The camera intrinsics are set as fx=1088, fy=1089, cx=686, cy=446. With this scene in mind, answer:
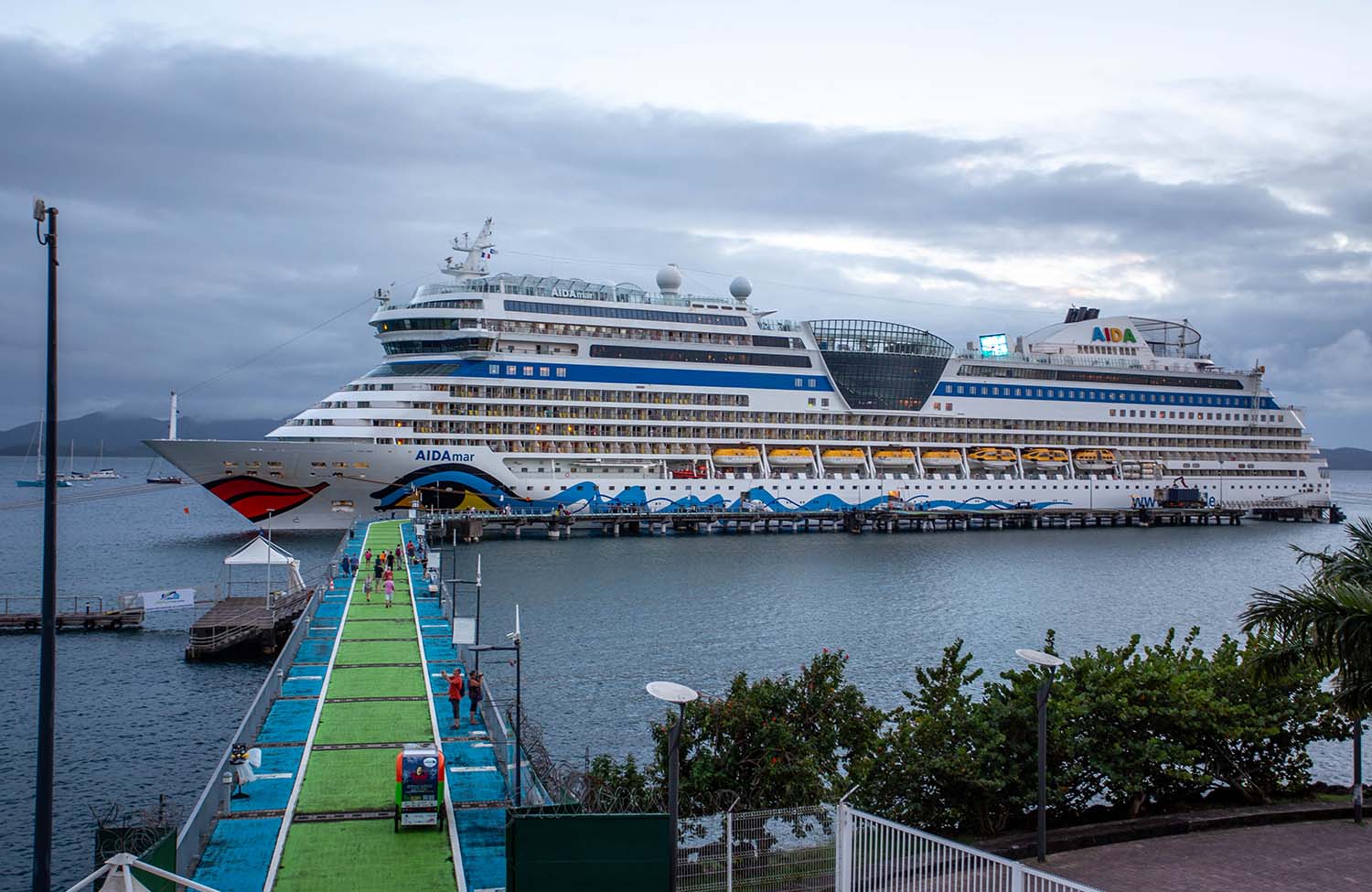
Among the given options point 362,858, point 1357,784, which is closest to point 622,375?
point 362,858

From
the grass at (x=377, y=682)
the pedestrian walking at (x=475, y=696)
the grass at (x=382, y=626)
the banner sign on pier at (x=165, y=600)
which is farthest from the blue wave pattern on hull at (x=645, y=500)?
the pedestrian walking at (x=475, y=696)

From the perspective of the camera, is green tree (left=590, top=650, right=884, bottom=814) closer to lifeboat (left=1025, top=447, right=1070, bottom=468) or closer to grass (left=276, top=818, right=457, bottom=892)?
grass (left=276, top=818, right=457, bottom=892)

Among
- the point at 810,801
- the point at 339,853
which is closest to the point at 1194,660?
the point at 810,801

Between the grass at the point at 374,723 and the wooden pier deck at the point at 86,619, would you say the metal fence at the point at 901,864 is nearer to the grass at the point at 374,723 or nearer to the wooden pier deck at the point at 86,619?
the grass at the point at 374,723

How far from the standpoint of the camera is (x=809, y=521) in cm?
8275

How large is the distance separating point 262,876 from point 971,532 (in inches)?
2954

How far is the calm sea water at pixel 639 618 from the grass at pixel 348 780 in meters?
4.04

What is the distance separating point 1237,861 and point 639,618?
28441mm

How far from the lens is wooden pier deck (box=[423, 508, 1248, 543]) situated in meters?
70.1

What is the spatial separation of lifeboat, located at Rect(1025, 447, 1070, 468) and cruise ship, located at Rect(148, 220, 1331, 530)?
7.6 inches

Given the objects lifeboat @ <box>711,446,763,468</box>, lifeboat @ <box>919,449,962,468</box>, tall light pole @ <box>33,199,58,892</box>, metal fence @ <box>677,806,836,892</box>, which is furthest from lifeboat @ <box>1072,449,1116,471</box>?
tall light pole @ <box>33,199,58,892</box>

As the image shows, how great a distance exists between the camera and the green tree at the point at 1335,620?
1088cm

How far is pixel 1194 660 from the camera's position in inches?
750

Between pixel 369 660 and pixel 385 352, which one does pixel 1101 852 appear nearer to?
pixel 369 660
